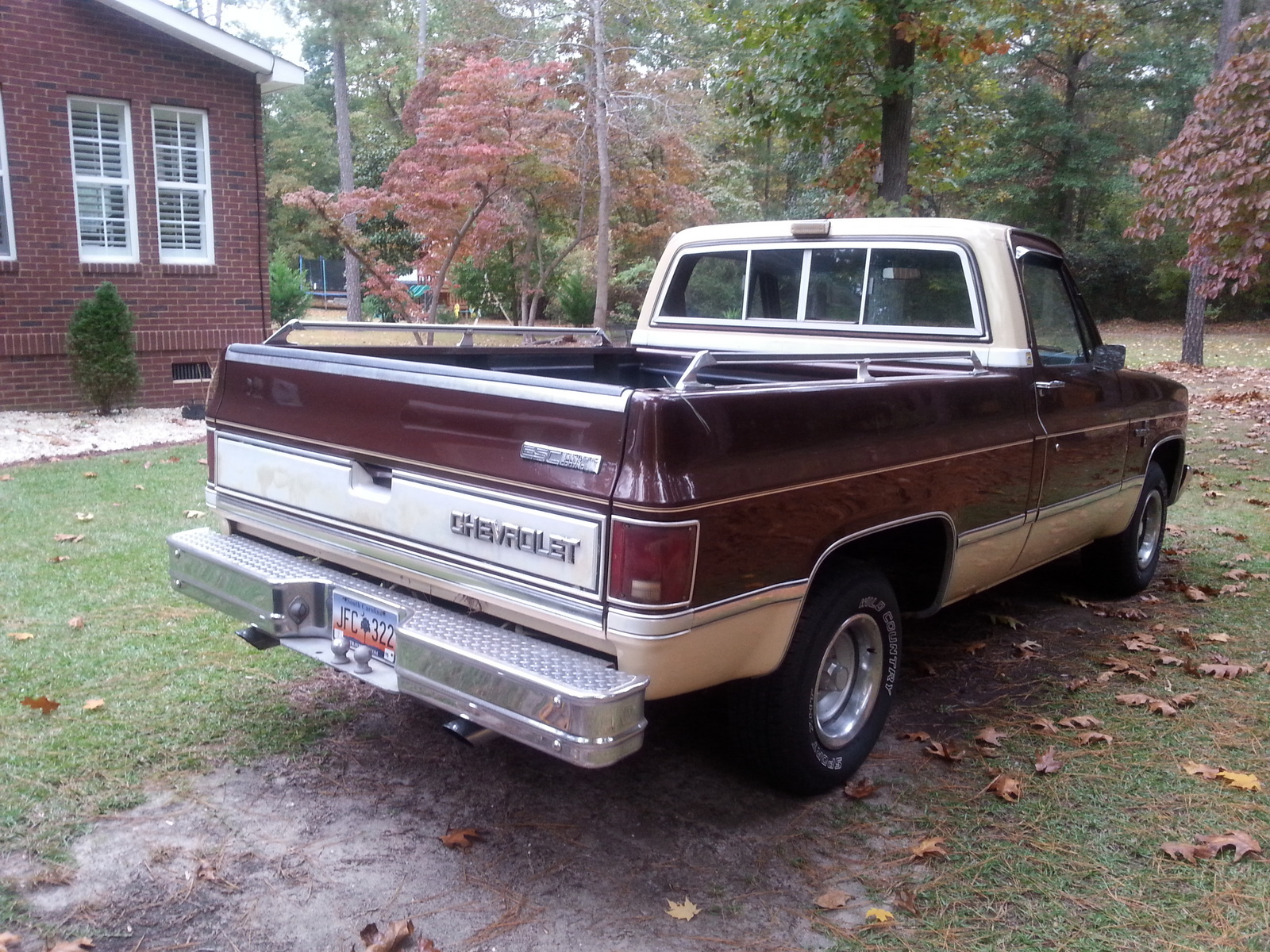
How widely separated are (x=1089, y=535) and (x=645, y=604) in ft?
11.5

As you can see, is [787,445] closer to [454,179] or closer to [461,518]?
[461,518]

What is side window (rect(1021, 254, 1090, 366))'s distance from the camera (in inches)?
184

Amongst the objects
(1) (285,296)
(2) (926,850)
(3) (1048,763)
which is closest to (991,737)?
(3) (1048,763)

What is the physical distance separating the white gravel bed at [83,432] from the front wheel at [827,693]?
26.7 feet

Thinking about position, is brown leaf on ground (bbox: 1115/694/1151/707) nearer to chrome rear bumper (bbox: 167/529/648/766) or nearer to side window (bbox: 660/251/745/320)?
side window (bbox: 660/251/745/320)

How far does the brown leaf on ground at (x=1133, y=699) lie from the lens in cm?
459

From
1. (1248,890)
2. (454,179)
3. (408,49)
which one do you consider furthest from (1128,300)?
(1248,890)

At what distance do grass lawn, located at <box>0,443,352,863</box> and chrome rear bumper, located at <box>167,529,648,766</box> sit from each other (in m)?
0.65

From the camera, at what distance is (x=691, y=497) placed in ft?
9.11

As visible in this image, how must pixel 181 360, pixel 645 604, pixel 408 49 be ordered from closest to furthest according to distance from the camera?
1. pixel 645 604
2. pixel 181 360
3. pixel 408 49

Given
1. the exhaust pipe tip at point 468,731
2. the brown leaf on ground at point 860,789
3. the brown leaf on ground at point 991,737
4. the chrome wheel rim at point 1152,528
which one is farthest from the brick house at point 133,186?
the brown leaf on ground at point 991,737

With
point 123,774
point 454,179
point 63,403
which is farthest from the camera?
point 454,179

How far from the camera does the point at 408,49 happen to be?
110ft

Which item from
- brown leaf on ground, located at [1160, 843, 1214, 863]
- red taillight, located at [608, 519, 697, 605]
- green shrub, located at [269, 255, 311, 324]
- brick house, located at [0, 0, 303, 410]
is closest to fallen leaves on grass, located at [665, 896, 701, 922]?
red taillight, located at [608, 519, 697, 605]
